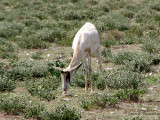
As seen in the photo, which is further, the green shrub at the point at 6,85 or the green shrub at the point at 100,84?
the green shrub at the point at 100,84

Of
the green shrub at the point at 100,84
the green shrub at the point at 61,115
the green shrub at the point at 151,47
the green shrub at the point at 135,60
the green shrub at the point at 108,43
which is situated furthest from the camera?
the green shrub at the point at 108,43

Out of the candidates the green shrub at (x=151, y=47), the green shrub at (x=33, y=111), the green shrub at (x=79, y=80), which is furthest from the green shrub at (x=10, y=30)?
the green shrub at (x=33, y=111)

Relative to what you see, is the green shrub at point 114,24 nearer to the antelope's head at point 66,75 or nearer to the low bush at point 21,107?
the antelope's head at point 66,75

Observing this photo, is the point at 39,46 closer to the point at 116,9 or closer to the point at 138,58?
the point at 138,58

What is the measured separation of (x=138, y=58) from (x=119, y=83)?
225cm

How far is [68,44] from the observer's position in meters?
14.1

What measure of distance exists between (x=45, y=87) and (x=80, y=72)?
5.25 feet

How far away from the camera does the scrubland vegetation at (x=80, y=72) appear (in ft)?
22.0

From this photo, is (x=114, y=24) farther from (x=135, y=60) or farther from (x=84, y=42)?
(x=84, y=42)

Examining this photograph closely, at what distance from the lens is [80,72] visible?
9.74 m

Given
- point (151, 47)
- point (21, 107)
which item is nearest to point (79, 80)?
point (21, 107)

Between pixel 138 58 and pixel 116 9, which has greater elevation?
pixel 116 9

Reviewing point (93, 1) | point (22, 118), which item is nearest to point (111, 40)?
point (22, 118)

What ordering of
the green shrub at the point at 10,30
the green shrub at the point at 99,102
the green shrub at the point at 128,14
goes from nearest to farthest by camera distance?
the green shrub at the point at 99,102, the green shrub at the point at 10,30, the green shrub at the point at 128,14
